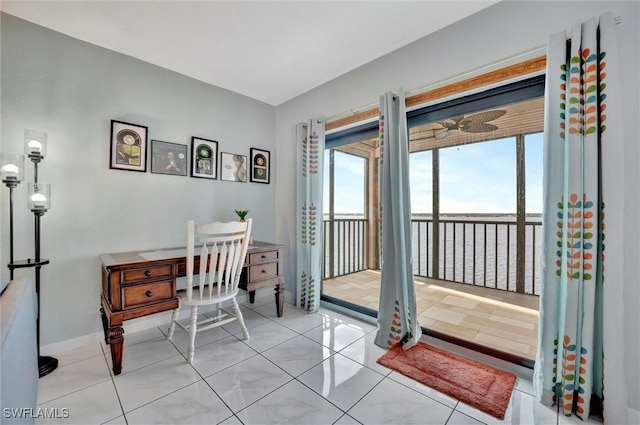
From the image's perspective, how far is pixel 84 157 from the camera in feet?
6.80

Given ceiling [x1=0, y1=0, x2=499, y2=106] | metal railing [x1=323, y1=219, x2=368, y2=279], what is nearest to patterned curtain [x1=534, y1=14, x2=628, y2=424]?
ceiling [x1=0, y1=0, x2=499, y2=106]

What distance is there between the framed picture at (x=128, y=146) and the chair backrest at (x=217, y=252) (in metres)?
0.96

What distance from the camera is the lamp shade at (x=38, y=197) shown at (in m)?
1.69

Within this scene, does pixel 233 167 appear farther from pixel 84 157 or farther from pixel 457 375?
pixel 457 375

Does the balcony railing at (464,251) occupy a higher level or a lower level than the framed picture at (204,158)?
lower

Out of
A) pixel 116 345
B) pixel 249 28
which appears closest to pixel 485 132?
pixel 249 28

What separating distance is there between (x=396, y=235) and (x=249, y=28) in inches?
76.7

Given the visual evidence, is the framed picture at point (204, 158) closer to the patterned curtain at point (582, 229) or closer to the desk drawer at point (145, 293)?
the desk drawer at point (145, 293)

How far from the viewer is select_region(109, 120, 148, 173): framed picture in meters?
2.19

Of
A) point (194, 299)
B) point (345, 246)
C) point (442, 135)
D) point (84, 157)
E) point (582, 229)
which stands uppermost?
point (442, 135)

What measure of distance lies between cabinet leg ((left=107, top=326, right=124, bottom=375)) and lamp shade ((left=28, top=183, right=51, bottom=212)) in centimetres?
92

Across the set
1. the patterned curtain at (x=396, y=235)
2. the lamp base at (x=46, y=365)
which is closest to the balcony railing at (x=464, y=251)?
the patterned curtain at (x=396, y=235)

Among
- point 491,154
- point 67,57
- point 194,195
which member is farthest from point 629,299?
point 67,57

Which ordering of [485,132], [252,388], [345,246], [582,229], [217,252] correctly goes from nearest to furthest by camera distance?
[582,229]
[252,388]
[217,252]
[485,132]
[345,246]
